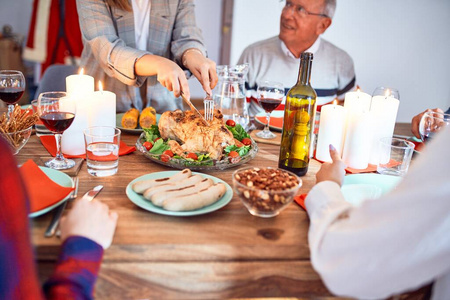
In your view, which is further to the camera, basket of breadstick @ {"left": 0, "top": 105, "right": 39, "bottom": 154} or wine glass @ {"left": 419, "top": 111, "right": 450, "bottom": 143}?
wine glass @ {"left": 419, "top": 111, "right": 450, "bottom": 143}

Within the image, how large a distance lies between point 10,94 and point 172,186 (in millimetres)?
901

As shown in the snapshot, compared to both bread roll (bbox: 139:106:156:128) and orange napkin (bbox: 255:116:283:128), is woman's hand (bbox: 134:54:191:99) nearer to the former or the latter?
bread roll (bbox: 139:106:156:128)

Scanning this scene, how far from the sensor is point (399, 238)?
0.74 m

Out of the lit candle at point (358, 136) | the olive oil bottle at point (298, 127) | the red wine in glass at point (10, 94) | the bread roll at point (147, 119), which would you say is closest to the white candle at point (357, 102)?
the lit candle at point (358, 136)

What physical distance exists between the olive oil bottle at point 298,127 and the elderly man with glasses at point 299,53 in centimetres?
177

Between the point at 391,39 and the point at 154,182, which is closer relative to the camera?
the point at 154,182

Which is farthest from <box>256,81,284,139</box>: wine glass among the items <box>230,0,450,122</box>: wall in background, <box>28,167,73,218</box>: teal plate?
<box>230,0,450,122</box>: wall in background

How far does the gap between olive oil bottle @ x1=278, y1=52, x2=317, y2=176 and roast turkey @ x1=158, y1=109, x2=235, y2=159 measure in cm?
21

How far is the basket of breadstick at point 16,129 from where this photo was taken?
4.49 ft

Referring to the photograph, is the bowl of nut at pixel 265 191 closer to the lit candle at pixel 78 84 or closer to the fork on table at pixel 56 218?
the fork on table at pixel 56 218

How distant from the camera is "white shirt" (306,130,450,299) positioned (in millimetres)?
709

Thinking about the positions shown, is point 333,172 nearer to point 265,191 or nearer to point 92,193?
point 265,191

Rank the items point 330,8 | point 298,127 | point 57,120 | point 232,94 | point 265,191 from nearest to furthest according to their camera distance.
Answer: point 265,191, point 57,120, point 298,127, point 232,94, point 330,8

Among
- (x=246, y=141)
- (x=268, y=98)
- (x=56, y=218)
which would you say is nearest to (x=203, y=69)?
(x=268, y=98)
